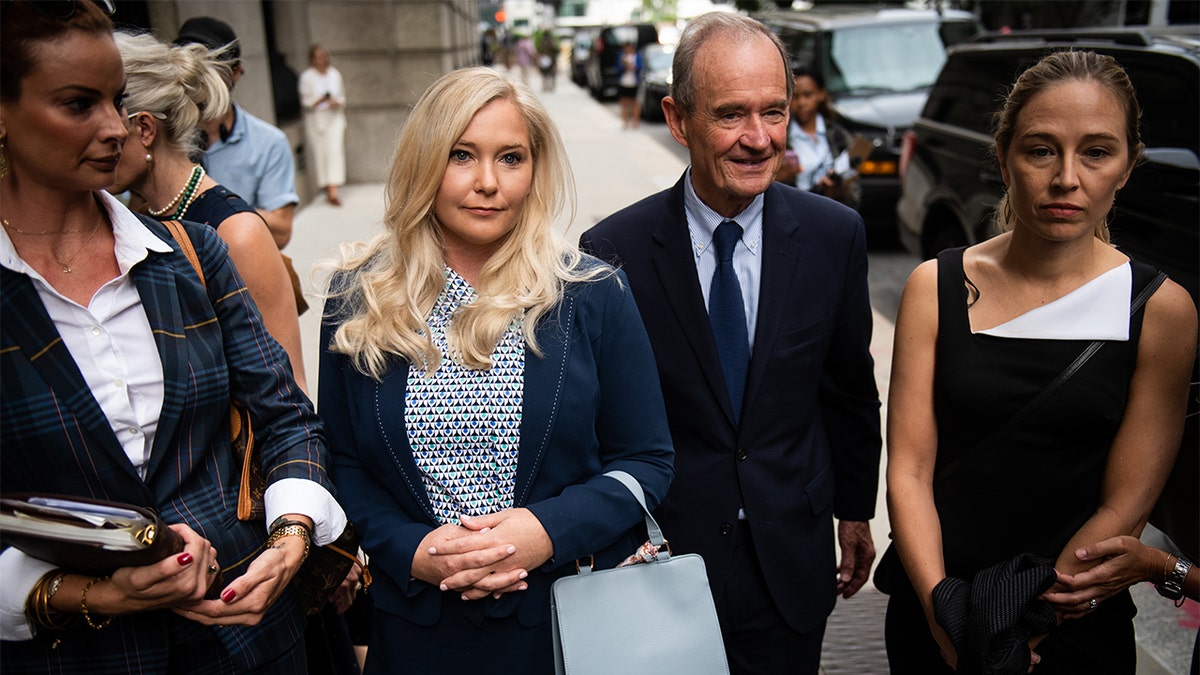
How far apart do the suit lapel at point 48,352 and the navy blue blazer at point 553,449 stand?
0.54 metres

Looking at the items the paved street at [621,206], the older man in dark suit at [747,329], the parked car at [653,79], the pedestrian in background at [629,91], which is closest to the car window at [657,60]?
the parked car at [653,79]

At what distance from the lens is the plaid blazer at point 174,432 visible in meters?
1.61

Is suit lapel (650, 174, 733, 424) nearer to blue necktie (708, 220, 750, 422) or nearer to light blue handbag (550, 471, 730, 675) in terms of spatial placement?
blue necktie (708, 220, 750, 422)

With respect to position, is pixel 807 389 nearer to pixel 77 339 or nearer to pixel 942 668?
pixel 942 668

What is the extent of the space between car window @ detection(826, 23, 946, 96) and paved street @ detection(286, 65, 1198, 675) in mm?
1916

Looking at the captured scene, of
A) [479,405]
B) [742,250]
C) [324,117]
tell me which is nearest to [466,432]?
[479,405]

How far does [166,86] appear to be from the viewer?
8.91 ft

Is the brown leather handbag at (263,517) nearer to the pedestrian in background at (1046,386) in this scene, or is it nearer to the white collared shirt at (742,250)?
the white collared shirt at (742,250)

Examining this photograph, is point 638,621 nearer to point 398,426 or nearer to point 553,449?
point 553,449

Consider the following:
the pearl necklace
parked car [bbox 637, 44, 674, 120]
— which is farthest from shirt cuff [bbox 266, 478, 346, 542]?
parked car [bbox 637, 44, 674, 120]

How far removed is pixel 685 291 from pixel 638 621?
0.84 metres

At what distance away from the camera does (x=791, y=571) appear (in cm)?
241

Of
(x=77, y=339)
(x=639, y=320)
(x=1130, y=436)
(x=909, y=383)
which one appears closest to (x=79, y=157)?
(x=77, y=339)

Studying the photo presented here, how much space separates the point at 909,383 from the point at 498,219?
1.00 meters
